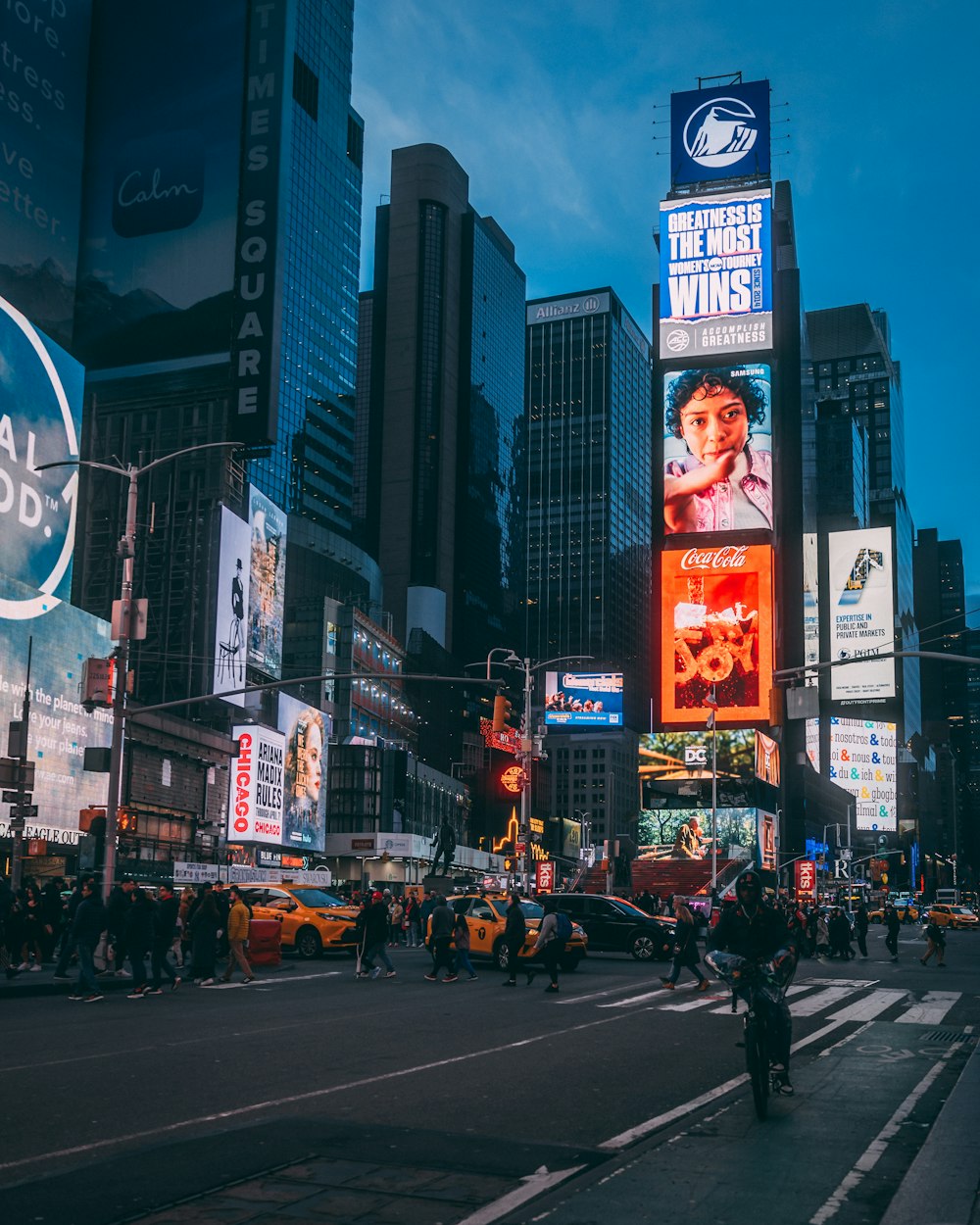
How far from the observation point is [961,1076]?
1325 centimetres

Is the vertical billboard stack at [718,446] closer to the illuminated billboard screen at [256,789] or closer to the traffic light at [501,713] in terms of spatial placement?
the illuminated billboard screen at [256,789]

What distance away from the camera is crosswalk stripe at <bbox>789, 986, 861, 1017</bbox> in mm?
20953

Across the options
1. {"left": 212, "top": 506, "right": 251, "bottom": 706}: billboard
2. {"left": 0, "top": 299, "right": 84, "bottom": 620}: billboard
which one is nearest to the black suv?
{"left": 0, "top": 299, "right": 84, "bottom": 620}: billboard

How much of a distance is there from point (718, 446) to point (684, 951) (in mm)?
84974

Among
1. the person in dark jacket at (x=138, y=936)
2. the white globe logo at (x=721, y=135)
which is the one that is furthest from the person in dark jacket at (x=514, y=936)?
the white globe logo at (x=721, y=135)

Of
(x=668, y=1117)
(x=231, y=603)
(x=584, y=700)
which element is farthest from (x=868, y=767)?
(x=668, y=1117)

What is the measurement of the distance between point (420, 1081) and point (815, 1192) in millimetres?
5059

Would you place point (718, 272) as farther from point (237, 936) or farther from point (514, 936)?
point (237, 936)

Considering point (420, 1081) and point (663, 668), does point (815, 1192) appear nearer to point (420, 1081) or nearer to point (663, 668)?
point (420, 1081)

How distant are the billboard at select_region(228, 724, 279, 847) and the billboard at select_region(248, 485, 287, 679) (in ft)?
16.7

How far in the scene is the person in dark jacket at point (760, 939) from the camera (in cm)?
1130

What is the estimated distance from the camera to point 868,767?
193125mm

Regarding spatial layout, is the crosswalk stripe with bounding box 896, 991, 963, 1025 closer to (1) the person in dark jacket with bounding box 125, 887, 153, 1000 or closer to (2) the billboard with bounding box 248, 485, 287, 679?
(1) the person in dark jacket with bounding box 125, 887, 153, 1000

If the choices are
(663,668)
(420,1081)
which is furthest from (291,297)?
(420,1081)
